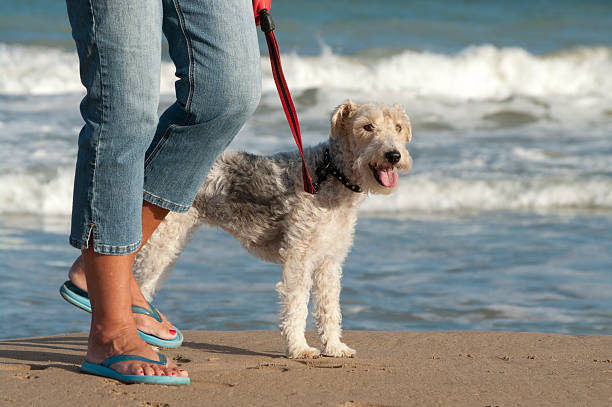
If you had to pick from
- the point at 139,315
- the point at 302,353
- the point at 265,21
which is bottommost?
the point at 302,353

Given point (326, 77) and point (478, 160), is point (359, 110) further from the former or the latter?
point (326, 77)

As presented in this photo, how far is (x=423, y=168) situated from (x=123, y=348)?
8363mm

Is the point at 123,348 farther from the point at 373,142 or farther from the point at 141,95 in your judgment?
the point at 373,142

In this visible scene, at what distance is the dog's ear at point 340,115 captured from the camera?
4.24 m

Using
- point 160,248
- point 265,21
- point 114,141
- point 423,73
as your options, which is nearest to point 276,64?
point 265,21

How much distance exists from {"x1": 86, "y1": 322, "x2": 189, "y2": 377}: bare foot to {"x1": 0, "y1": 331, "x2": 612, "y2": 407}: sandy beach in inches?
2.6

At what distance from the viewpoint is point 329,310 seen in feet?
13.9

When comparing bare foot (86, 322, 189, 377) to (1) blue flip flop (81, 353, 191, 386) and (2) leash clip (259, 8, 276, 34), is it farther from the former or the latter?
(2) leash clip (259, 8, 276, 34)

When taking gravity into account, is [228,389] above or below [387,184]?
below

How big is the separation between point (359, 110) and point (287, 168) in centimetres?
51

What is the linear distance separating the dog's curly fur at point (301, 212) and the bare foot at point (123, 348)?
114 centimetres

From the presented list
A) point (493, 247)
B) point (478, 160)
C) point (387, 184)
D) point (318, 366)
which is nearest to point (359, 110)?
point (387, 184)

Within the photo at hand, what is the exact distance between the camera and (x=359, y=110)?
4336 mm

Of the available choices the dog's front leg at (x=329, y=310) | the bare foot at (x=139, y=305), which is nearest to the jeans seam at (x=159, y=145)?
the bare foot at (x=139, y=305)
